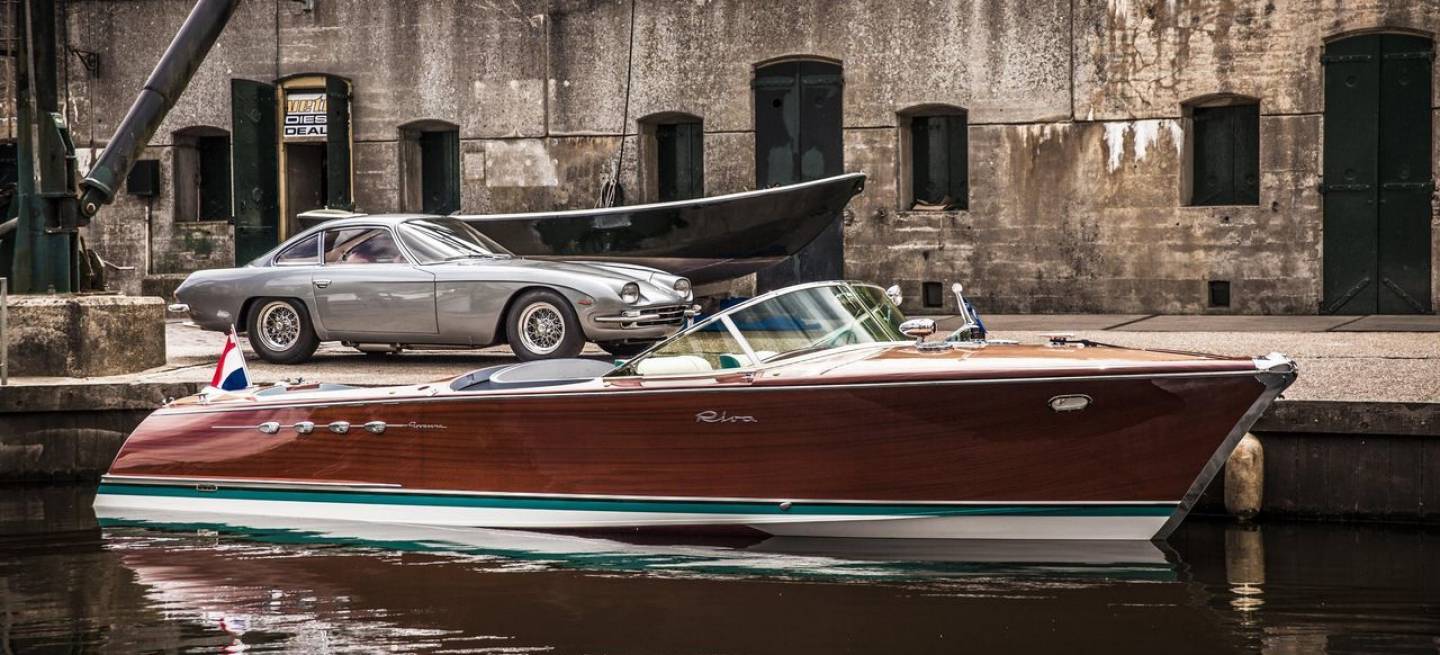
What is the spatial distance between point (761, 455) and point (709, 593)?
3.92 feet

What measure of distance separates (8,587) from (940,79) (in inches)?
529

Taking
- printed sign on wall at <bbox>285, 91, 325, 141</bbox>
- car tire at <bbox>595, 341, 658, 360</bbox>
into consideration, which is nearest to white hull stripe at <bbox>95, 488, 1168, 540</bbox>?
car tire at <bbox>595, 341, 658, 360</bbox>

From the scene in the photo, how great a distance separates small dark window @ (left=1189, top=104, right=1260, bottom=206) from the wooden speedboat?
33.1ft

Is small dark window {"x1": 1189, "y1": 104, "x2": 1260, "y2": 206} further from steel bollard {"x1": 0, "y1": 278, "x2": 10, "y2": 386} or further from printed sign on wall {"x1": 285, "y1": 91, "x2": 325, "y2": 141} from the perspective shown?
steel bollard {"x1": 0, "y1": 278, "x2": 10, "y2": 386}

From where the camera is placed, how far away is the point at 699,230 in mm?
17984

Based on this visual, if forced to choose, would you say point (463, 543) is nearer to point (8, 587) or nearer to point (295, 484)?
point (295, 484)

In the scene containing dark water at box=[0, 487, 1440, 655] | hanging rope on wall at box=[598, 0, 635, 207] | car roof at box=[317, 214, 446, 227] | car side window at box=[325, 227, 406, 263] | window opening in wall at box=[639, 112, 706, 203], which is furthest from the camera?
window opening in wall at box=[639, 112, 706, 203]

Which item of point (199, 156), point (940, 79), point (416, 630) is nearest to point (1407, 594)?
point (416, 630)

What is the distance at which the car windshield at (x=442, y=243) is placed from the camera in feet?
47.5

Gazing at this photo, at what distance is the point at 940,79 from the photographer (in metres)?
20.2

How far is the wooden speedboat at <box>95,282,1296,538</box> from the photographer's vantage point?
8867 millimetres

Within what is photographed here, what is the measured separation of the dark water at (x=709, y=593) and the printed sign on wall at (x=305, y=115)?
12321 mm

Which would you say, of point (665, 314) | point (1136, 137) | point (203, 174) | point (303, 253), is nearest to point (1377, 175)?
point (1136, 137)

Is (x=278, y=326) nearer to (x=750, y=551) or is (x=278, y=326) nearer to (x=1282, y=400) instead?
(x=750, y=551)
